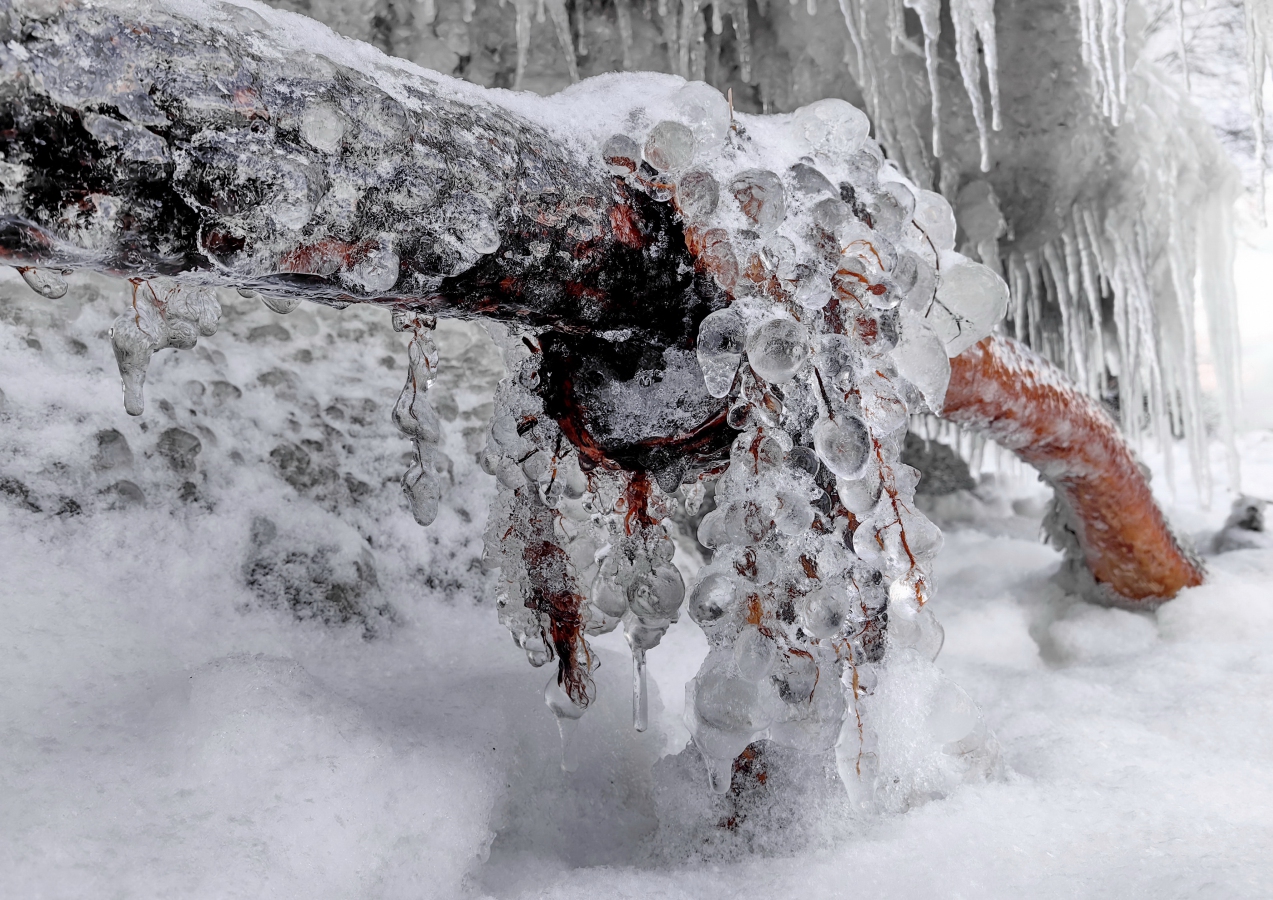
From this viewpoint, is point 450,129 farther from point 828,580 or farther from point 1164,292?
point 1164,292

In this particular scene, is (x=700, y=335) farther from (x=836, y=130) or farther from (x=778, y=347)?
(x=836, y=130)

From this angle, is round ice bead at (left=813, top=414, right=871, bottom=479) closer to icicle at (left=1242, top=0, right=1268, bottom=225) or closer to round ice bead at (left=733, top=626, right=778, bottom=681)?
round ice bead at (left=733, top=626, right=778, bottom=681)

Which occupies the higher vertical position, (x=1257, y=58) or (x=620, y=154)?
(x=1257, y=58)

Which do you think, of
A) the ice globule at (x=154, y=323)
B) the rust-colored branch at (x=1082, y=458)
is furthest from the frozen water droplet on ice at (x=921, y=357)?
the ice globule at (x=154, y=323)

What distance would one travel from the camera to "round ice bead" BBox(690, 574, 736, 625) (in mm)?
720

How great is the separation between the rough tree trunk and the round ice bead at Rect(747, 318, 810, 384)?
106mm

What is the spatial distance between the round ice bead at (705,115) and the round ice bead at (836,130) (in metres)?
0.15

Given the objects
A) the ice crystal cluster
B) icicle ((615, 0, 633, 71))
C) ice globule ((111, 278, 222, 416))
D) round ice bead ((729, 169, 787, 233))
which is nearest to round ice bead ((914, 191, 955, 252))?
the ice crystal cluster

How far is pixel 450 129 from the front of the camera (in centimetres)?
59

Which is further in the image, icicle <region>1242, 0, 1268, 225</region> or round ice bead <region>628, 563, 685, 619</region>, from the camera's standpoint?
icicle <region>1242, 0, 1268, 225</region>

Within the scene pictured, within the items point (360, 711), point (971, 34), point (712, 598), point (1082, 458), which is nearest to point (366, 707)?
point (360, 711)

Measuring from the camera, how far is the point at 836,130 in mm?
826

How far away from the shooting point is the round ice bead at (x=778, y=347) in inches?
25.8

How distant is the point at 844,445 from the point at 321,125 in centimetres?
44
